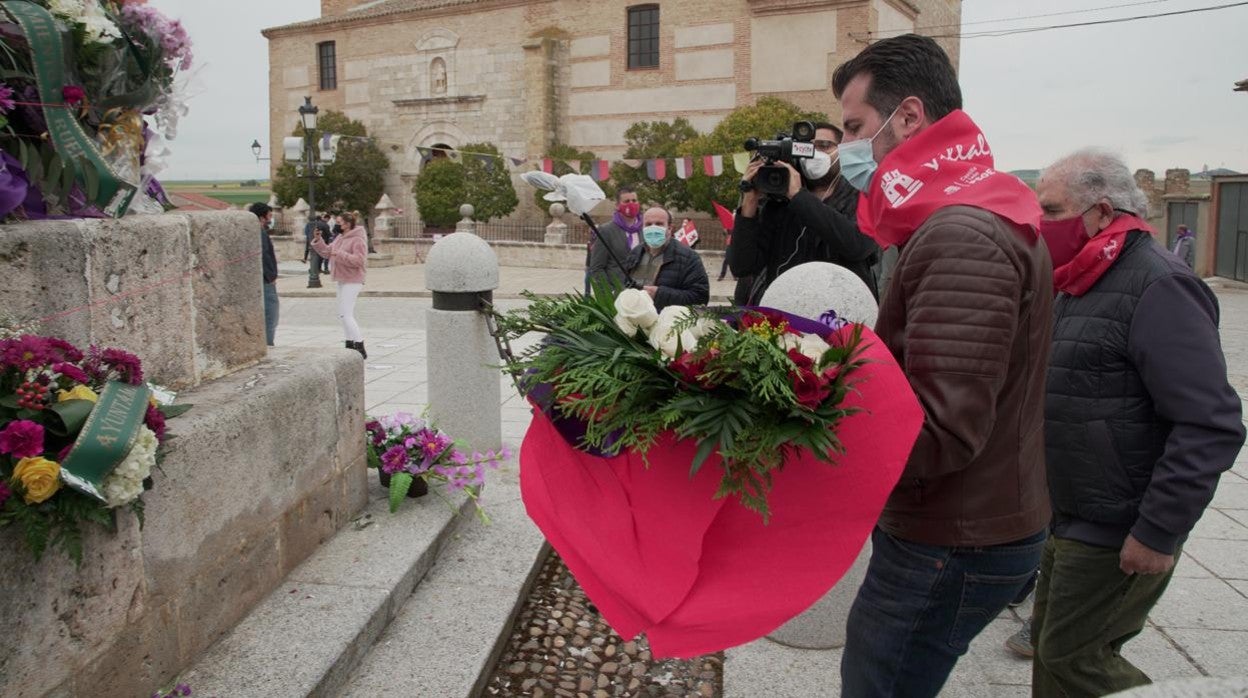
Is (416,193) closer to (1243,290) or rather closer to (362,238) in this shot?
(362,238)

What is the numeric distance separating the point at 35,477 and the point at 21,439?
0.11 metres

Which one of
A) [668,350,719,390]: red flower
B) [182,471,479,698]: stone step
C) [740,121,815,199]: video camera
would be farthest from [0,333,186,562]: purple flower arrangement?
[740,121,815,199]: video camera

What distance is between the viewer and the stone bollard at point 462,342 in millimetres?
5574

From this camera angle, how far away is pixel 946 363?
5.50ft

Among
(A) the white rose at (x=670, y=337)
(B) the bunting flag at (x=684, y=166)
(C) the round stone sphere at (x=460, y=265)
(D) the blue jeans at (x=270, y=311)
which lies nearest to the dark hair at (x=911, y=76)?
(A) the white rose at (x=670, y=337)

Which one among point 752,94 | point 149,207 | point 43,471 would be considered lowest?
point 43,471

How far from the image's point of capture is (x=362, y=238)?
35.2 feet

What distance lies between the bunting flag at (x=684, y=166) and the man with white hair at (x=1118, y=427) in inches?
906

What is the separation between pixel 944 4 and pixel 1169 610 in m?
40.4

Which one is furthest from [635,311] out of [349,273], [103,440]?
[349,273]

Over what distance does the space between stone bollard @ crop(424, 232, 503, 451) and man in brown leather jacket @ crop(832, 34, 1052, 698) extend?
3.71m

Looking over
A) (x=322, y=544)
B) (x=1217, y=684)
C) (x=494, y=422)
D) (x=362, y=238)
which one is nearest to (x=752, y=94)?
(x=362, y=238)

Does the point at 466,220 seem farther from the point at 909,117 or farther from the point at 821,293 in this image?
the point at 909,117

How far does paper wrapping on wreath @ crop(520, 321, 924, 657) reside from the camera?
1.79m
